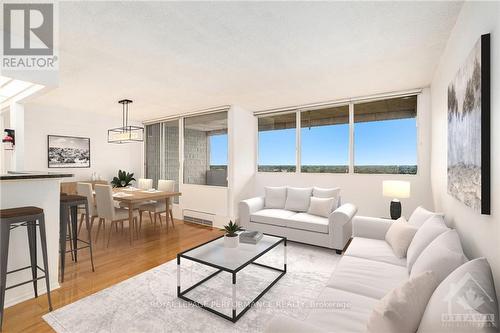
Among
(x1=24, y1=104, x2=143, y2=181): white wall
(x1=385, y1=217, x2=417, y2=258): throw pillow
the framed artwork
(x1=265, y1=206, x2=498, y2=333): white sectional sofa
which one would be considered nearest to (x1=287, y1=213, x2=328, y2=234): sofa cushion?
(x1=265, y1=206, x2=498, y2=333): white sectional sofa

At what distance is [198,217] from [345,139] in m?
3.51

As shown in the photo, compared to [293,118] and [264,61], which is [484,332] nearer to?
[264,61]

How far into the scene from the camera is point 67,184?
4902mm

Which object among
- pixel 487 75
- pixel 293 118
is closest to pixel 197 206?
pixel 293 118

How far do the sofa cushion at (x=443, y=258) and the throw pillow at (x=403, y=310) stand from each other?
0.72 ft

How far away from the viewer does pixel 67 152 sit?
5223 mm

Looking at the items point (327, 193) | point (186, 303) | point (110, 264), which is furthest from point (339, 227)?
point (110, 264)

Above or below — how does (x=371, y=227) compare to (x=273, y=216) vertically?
above

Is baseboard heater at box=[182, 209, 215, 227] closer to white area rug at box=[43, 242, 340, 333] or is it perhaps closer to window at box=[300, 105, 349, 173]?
white area rug at box=[43, 242, 340, 333]

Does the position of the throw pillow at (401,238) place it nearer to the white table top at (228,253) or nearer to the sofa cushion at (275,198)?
the white table top at (228,253)

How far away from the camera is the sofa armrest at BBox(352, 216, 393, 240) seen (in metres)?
2.76

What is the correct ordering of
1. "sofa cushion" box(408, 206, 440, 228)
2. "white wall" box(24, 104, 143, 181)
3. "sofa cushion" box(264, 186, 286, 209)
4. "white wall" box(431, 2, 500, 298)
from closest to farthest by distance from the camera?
1. "white wall" box(431, 2, 500, 298)
2. "sofa cushion" box(408, 206, 440, 228)
3. "sofa cushion" box(264, 186, 286, 209)
4. "white wall" box(24, 104, 143, 181)

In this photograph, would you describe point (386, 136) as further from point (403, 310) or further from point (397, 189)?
point (403, 310)

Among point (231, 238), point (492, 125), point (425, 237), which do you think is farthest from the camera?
point (231, 238)
